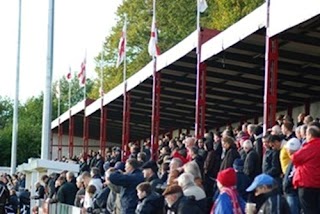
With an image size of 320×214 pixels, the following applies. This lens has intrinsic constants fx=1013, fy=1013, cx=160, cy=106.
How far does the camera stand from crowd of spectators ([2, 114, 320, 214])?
13562mm

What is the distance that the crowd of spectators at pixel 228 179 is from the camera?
44.5 feet

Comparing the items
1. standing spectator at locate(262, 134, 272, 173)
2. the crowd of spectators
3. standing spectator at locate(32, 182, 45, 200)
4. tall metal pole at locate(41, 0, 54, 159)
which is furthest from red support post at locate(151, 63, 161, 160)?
standing spectator at locate(262, 134, 272, 173)

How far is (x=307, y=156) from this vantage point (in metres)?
14.2

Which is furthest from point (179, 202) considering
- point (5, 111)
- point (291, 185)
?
point (5, 111)

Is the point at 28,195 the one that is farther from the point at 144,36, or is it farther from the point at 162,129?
the point at 144,36

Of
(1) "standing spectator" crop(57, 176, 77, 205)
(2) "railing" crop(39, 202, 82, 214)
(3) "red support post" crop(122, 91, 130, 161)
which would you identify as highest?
(3) "red support post" crop(122, 91, 130, 161)

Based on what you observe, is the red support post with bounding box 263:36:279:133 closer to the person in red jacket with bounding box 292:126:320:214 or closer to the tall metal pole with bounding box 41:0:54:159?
the person in red jacket with bounding box 292:126:320:214

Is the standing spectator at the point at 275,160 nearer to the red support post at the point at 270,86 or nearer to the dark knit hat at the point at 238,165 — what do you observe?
the dark knit hat at the point at 238,165

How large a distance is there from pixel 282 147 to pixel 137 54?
59113 mm

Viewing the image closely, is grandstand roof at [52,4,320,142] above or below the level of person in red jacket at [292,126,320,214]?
above

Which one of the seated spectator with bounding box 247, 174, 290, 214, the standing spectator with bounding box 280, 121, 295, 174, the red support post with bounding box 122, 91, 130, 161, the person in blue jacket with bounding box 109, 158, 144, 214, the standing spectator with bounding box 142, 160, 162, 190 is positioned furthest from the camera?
the red support post with bounding box 122, 91, 130, 161

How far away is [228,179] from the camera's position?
536 inches

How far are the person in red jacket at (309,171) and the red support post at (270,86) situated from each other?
5103 mm

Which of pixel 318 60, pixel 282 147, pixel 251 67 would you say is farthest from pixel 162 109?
pixel 282 147
